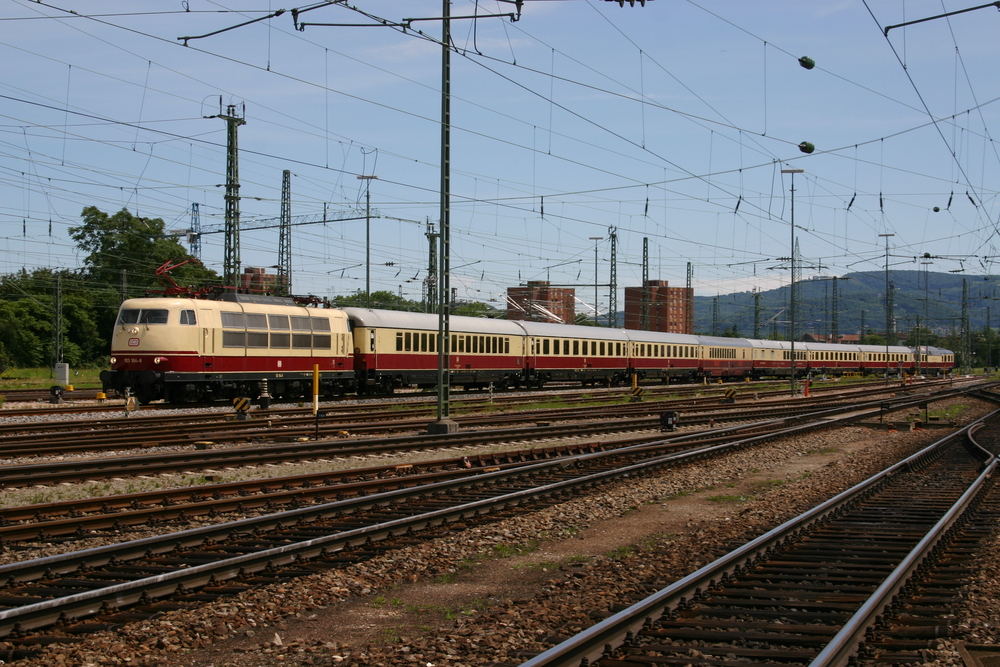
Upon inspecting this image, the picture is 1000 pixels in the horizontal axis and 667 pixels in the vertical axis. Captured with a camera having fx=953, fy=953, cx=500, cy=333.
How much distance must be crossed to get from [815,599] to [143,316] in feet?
80.7

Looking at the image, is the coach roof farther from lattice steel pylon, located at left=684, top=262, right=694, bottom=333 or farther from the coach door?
lattice steel pylon, located at left=684, top=262, right=694, bottom=333

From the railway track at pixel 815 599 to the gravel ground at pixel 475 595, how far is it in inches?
18.1

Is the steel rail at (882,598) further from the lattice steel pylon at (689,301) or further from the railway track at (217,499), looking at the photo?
the lattice steel pylon at (689,301)

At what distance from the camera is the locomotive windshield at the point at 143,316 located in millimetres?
28508

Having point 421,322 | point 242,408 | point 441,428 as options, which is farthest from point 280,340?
point 441,428

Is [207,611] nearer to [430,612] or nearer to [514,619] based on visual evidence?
[430,612]

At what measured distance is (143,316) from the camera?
2877 centimetres

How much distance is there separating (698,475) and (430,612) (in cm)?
1050

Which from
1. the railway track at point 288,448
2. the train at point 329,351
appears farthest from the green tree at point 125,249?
the railway track at point 288,448

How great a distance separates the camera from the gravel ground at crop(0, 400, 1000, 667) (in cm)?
702

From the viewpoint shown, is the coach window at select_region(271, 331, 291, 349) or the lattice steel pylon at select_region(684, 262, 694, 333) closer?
the coach window at select_region(271, 331, 291, 349)

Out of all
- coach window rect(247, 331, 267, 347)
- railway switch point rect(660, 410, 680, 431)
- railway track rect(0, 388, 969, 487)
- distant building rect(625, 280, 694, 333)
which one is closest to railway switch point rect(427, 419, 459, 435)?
railway track rect(0, 388, 969, 487)

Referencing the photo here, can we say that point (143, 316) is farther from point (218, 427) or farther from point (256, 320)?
point (218, 427)

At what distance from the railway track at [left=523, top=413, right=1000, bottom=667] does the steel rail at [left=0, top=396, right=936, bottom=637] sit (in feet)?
11.9
